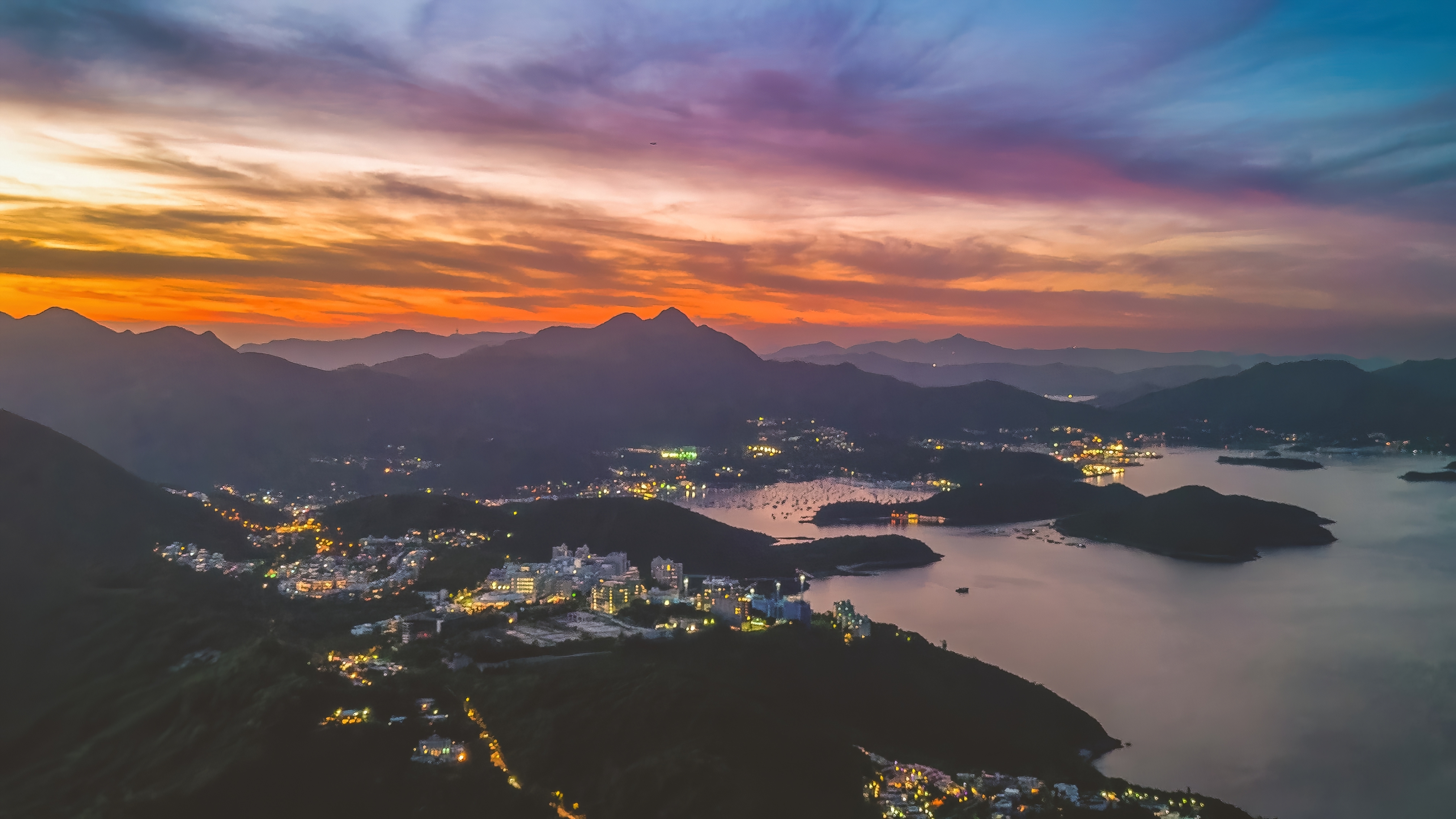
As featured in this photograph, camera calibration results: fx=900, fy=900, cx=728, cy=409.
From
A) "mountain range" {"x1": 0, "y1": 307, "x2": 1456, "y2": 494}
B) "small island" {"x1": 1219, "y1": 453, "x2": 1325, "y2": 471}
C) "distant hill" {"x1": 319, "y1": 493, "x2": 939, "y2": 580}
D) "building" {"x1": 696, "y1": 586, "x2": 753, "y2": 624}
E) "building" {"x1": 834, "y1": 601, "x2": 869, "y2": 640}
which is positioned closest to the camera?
"building" {"x1": 834, "y1": 601, "x2": 869, "y2": 640}

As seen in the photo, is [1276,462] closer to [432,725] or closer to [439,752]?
[432,725]

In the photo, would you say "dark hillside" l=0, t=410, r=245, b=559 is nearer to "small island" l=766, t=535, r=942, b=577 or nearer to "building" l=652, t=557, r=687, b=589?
"building" l=652, t=557, r=687, b=589

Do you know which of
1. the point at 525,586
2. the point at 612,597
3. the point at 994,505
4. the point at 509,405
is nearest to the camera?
the point at 612,597

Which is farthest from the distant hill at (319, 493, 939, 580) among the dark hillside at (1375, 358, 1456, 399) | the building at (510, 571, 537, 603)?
the dark hillside at (1375, 358, 1456, 399)

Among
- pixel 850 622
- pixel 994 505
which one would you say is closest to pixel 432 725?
pixel 850 622

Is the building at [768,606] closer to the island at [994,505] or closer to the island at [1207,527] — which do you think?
the island at [994,505]

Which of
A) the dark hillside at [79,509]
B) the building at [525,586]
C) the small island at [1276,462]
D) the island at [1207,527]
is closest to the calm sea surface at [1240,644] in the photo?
the island at [1207,527]
